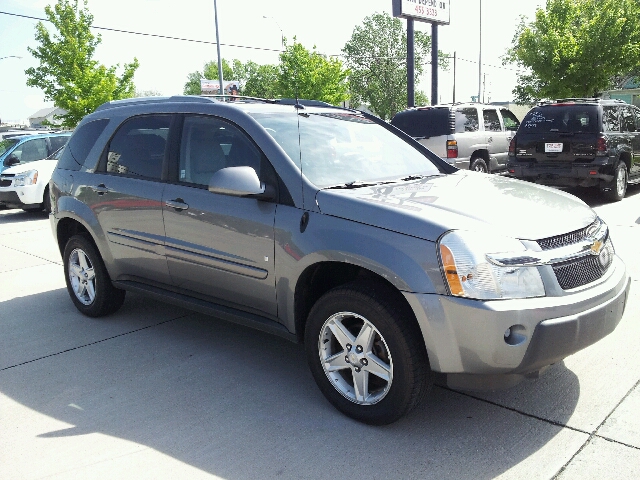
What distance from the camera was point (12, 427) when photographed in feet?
11.6

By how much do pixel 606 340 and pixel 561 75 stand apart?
23.6 metres

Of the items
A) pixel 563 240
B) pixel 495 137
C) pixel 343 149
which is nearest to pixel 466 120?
pixel 495 137

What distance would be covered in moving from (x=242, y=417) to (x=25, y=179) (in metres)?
10.3

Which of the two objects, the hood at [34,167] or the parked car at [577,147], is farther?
the hood at [34,167]

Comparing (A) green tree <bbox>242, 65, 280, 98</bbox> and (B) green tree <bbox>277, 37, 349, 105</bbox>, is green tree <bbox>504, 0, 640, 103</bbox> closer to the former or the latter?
(B) green tree <bbox>277, 37, 349, 105</bbox>

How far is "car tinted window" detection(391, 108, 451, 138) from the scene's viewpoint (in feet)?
40.8

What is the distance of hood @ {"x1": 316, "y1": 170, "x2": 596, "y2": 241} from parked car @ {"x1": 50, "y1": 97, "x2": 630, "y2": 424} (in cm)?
1

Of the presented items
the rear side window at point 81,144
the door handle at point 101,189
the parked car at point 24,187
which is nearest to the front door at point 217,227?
the door handle at point 101,189

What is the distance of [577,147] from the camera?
10641mm

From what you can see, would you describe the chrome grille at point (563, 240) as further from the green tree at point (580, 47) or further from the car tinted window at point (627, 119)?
the green tree at point (580, 47)

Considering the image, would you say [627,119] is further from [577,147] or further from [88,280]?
[88,280]

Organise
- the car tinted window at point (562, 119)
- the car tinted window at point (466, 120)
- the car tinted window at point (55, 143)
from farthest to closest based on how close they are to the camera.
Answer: the car tinted window at point (55, 143)
the car tinted window at point (466, 120)
the car tinted window at point (562, 119)

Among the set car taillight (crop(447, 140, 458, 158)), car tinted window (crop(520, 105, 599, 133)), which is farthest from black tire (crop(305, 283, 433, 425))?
car taillight (crop(447, 140, 458, 158))

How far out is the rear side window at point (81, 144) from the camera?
17.3 ft
